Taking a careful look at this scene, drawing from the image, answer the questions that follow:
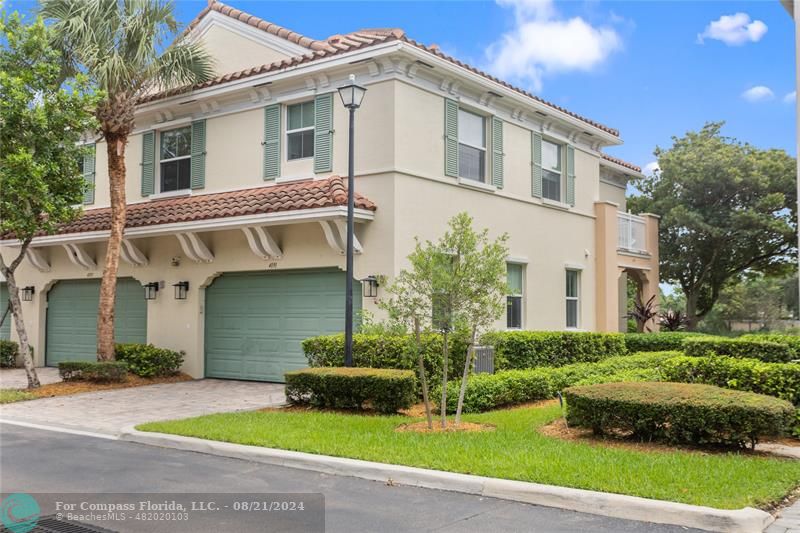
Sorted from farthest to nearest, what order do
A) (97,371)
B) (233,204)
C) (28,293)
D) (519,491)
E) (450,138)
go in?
1. (28,293)
2. (450,138)
3. (97,371)
4. (233,204)
5. (519,491)

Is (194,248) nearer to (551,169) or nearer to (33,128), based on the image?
(33,128)

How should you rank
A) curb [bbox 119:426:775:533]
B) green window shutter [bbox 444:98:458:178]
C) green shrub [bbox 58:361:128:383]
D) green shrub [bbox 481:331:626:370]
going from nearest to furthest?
curb [bbox 119:426:775:533], green shrub [bbox 481:331:626:370], green shrub [bbox 58:361:128:383], green window shutter [bbox 444:98:458:178]

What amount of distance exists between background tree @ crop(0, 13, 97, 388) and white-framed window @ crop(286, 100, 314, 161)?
4.00m

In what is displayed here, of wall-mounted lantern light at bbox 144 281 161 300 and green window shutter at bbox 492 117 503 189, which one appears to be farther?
wall-mounted lantern light at bbox 144 281 161 300

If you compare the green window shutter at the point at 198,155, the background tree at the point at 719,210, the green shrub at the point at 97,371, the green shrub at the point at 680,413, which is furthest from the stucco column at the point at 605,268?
the green shrub at the point at 97,371

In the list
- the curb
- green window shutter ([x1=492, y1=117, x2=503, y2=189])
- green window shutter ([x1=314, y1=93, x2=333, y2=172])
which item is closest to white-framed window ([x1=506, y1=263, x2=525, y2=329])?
green window shutter ([x1=492, y1=117, x2=503, y2=189])

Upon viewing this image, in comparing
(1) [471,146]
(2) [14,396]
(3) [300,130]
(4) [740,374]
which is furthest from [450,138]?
(2) [14,396]

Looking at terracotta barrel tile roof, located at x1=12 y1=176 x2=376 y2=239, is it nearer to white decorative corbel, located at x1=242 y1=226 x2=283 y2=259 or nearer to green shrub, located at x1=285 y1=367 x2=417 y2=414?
white decorative corbel, located at x1=242 y1=226 x2=283 y2=259

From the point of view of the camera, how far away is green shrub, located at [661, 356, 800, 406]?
9555mm

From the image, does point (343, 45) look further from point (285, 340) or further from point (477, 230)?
point (285, 340)

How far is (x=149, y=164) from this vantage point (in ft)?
61.0

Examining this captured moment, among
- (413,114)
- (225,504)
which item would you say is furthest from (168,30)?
(225,504)

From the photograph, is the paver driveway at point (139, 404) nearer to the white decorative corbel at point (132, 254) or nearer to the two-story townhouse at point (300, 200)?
the two-story townhouse at point (300, 200)

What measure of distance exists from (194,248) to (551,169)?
947 cm
